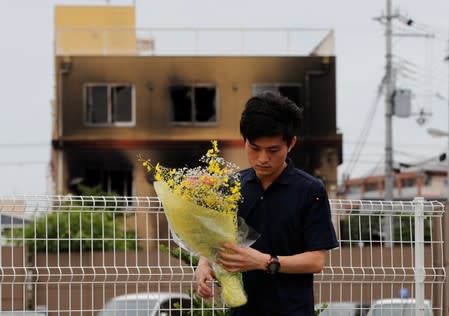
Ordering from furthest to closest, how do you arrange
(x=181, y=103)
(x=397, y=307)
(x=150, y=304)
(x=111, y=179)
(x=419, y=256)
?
1. (x=111, y=179)
2. (x=181, y=103)
3. (x=397, y=307)
4. (x=150, y=304)
5. (x=419, y=256)

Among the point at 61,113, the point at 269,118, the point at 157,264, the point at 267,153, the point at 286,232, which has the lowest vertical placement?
the point at 157,264

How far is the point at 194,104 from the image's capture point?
34438 mm

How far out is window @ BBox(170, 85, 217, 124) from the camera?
3416 centimetres

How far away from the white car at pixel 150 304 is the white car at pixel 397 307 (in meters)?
1.38

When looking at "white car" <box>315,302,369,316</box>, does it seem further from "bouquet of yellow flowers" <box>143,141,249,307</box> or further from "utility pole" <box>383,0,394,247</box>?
"utility pole" <box>383,0,394,247</box>

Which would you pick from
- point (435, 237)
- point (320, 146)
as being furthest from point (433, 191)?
point (435, 237)

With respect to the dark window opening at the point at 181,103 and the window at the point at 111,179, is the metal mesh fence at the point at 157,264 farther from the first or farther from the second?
the dark window opening at the point at 181,103

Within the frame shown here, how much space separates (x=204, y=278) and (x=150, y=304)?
3.29m

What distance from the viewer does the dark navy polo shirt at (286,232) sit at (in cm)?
501

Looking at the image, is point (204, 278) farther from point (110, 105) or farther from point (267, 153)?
point (110, 105)

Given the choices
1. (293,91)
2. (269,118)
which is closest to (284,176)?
(269,118)

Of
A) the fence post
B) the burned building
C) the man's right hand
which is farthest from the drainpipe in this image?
the man's right hand

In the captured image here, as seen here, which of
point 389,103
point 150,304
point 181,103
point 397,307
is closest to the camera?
point 150,304

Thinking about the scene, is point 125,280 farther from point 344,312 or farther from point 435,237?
point 435,237
